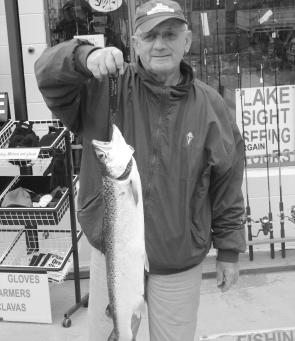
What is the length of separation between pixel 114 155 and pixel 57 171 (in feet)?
7.49

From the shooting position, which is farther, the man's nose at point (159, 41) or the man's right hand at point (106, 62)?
the man's nose at point (159, 41)

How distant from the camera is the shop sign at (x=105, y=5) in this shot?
5.11 m

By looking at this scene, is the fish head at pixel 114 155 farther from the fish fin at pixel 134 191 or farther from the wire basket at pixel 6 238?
the wire basket at pixel 6 238

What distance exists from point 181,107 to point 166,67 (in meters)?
0.20

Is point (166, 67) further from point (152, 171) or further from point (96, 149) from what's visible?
point (96, 149)

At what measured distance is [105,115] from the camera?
2521 millimetres

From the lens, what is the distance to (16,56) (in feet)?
14.6

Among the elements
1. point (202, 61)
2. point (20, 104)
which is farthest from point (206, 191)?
point (202, 61)

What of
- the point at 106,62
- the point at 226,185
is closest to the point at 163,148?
the point at 226,185

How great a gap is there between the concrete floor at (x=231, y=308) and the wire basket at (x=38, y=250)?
14.9 inches

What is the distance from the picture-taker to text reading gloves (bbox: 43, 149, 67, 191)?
4283 millimetres

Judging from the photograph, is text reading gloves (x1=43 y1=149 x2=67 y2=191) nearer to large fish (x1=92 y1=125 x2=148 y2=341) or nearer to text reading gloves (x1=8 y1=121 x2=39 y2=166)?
text reading gloves (x1=8 y1=121 x2=39 y2=166)

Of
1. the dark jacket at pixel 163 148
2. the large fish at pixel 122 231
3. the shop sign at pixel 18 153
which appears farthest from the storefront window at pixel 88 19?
the large fish at pixel 122 231

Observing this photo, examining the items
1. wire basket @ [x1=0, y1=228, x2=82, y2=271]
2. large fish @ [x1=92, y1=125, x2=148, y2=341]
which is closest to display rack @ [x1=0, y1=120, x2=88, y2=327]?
wire basket @ [x1=0, y1=228, x2=82, y2=271]
